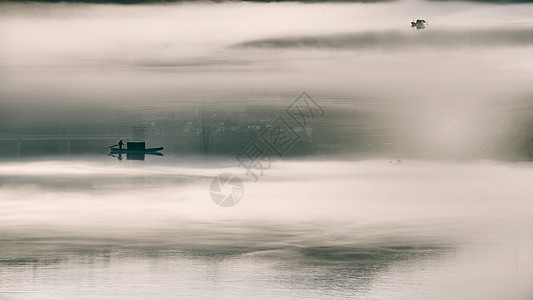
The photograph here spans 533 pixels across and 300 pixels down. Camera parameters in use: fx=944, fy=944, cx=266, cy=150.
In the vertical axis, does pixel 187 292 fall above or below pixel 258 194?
below

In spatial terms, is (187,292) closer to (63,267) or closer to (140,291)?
(140,291)

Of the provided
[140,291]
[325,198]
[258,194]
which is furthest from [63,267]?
[258,194]

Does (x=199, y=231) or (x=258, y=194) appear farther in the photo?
(x=258, y=194)

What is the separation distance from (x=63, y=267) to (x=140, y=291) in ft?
25.4

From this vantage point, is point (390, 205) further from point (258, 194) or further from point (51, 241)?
point (51, 241)

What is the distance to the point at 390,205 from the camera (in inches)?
3196

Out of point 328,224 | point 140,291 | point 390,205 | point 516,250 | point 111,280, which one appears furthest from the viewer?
point 390,205

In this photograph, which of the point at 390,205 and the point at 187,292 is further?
the point at 390,205

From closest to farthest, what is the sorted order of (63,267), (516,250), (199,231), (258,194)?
(63,267)
(516,250)
(199,231)
(258,194)

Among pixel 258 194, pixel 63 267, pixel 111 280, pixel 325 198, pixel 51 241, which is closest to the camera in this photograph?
pixel 111 280

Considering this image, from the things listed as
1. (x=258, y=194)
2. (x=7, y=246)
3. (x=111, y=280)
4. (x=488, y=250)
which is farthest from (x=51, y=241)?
(x=258, y=194)

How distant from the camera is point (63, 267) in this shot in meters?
43.7

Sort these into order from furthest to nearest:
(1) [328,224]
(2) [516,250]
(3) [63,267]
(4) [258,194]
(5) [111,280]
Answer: (4) [258,194]
(1) [328,224]
(2) [516,250]
(3) [63,267]
(5) [111,280]

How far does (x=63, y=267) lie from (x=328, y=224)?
24181 mm
